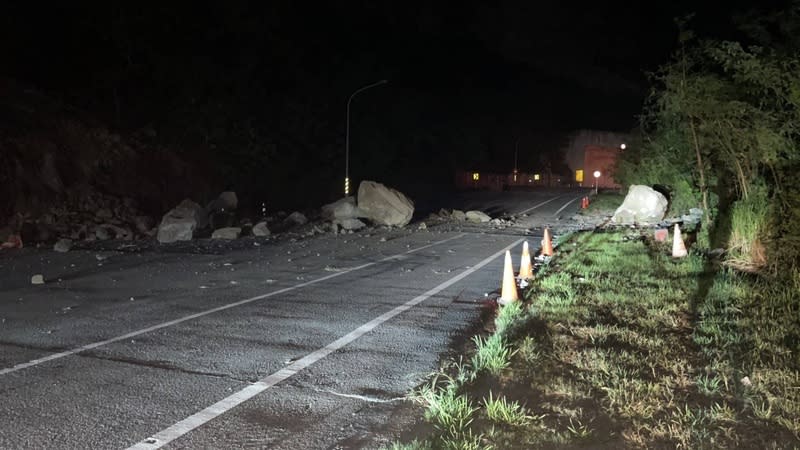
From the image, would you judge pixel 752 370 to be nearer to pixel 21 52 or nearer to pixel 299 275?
pixel 299 275

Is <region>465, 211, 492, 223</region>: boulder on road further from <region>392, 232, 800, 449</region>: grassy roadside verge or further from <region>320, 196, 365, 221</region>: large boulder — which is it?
<region>392, 232, 800, 449</region>: grassy roadside verge

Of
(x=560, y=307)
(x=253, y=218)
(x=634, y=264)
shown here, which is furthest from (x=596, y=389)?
(x=253, y=218)

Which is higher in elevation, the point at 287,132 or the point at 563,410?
the point at 287,132

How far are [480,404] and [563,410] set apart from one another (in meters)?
0.61

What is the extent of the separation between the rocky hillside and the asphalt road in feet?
18.5

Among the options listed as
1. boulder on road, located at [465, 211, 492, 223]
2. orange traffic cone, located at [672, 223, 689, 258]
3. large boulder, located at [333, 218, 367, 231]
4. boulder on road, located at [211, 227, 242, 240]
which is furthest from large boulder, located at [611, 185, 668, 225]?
boulder on road, located at [211, 227, 242, 240]

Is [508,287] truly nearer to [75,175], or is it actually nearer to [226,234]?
[226,234]

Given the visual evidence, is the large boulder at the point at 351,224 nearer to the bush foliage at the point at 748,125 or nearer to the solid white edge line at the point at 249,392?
the bush foliage at the point at 748,125

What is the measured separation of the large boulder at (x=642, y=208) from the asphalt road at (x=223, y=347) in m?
12.8

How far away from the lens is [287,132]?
41969 mm

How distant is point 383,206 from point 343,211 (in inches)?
57.6

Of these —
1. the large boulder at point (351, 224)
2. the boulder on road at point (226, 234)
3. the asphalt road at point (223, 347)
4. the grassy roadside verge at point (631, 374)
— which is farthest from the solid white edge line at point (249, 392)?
the large boulder at point (351, 224)

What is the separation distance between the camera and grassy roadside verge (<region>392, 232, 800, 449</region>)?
428 cm

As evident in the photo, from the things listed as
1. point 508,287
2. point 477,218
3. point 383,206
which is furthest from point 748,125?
point 477,218
